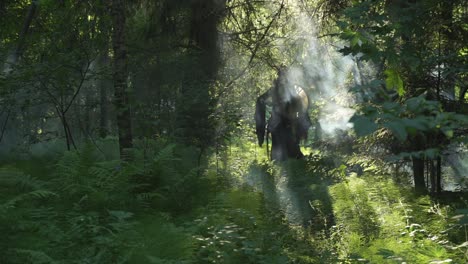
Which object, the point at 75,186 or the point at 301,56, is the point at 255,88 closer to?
the point at 301,56

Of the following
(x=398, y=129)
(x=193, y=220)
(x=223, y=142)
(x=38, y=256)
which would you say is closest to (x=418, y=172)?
(x=223, y=142)

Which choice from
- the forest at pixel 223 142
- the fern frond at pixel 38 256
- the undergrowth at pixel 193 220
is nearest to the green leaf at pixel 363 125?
the forest at pixel 223 142

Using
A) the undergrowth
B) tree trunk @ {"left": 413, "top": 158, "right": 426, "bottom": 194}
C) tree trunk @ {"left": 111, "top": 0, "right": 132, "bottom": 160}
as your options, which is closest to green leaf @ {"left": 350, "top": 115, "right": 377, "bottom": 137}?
the undergrowth

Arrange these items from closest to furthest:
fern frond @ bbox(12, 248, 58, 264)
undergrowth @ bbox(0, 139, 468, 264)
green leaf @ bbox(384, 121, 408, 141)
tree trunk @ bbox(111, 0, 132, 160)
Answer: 1. green leaf @ bbox(384, 121, 408, 141)
2. fern frond @ bbox(12, 248, 58, 264)
3. undergrowth @ bbox(0, 139, 468, 264)
4. tree trunk @ bbox(111, 0, 132, 160)

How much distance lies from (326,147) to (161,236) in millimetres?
8238

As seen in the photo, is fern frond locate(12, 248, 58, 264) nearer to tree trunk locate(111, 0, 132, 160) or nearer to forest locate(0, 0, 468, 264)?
forest locate(0, 0, 468, 264)

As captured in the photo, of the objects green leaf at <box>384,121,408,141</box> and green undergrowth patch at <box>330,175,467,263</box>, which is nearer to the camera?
green leaf at <box>384,121,408,141</box>

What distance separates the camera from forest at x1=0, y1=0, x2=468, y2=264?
4.25 m

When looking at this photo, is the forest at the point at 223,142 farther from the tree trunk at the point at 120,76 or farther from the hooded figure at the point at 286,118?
the hooded figure at the point at 286,118

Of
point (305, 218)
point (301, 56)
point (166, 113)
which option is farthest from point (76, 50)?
point (301, 56)

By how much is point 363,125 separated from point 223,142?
375 inches

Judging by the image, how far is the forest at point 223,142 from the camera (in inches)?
167

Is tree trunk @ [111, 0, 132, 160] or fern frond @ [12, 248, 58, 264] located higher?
tree trunk @ [111, 0, 132, 160]

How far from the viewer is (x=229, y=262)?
4570mm
